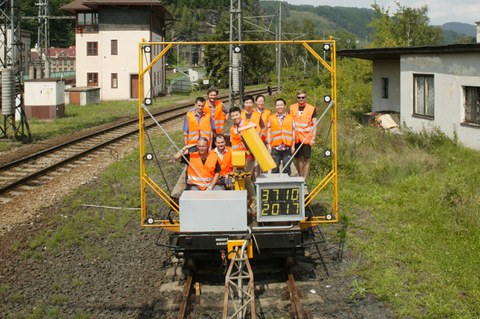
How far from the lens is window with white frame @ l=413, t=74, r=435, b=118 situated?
63.8ft

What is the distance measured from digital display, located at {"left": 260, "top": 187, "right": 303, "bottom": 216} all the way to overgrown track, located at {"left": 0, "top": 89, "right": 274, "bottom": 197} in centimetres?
728

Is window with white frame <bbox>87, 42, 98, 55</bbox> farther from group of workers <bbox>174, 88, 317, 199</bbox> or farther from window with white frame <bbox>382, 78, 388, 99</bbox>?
group of workers <bbox>174, 88, 317, 199</bbox>

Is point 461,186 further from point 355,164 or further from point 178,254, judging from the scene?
point 178,254

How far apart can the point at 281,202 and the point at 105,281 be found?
2.50 meters

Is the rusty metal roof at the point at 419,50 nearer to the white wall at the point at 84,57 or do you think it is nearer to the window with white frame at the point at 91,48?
the white wall at the point at 84,57

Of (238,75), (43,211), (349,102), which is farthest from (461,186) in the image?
(349,102)

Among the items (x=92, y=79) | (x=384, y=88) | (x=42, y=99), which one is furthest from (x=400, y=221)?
(x=92, y=79)

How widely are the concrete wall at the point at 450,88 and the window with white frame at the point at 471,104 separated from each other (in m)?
0.12

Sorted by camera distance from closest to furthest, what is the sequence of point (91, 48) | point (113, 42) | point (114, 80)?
point (114, 80), point (113, 42), point (91, 48)

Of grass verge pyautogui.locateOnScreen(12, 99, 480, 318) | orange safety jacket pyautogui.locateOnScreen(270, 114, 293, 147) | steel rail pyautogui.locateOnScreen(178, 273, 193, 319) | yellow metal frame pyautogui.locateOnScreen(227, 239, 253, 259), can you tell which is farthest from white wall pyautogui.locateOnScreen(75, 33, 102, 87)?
yellow metal frame pyautogui.locateOnScreen(227, 239, 253, 259)

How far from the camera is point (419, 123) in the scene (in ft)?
65.0

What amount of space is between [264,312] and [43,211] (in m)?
5.89

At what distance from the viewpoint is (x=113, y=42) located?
46.8 m

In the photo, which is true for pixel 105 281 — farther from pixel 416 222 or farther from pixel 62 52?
pixel 62 52
